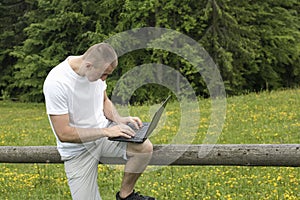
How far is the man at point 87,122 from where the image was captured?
14.3 feet

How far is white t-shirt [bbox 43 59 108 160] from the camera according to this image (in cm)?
434

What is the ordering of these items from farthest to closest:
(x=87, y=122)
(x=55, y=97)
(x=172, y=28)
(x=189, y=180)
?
(x=172, y=28)
(x=189, y=180)
(x=87, y=122)
(x=55, y=97)

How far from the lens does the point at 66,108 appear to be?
172 inches

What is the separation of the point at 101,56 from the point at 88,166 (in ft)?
3.26

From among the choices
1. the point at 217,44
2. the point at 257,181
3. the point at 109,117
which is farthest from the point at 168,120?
the point at 217,44

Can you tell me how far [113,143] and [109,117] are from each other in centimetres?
30

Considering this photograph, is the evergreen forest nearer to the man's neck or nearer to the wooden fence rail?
the wooden fence rail

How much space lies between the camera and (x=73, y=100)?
4.45 m

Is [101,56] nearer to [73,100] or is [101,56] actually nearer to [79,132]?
[73,100]

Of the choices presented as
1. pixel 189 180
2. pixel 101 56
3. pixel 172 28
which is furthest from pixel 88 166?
pixel 172 28

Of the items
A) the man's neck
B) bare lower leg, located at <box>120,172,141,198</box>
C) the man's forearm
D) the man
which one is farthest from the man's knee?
the man's neck

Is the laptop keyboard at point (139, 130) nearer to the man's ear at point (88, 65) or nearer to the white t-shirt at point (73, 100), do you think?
the white t-shirt at point (73, 100)

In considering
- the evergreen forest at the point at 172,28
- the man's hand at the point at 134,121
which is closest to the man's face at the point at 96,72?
the man's hand at the point at 134,121

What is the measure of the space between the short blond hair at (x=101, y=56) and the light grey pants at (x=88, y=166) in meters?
0.74
